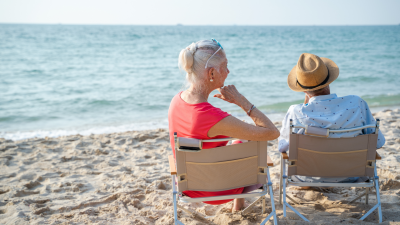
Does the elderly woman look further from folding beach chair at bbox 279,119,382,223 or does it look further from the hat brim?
the hat brim

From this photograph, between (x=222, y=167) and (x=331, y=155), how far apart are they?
0.87 meters

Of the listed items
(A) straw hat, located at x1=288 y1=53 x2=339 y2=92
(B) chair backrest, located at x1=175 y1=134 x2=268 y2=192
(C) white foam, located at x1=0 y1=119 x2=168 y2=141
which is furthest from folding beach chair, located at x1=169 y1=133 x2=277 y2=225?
(C) white foam, located at x1=0 y1=119 x2=168 y2=141

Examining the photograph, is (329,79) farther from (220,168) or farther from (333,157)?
(220,168)

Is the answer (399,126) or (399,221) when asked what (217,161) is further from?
(399,126)

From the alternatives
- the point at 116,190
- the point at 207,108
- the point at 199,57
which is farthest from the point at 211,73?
the point at 116,190

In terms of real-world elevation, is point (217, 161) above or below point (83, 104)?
above

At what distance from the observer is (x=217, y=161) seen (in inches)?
79.7

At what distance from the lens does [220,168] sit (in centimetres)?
205

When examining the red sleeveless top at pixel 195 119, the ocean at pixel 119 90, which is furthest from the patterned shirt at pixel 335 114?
the ocean at pixel 119 90

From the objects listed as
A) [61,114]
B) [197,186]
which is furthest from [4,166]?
[61,114]

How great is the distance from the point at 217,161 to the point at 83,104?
7.66 metres

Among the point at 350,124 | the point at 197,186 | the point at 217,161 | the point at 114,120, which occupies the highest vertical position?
the point at 350,124

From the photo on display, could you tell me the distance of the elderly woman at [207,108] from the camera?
1.94 metres

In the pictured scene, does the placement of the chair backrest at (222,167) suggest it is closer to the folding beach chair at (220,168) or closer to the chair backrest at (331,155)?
the folding beach chair at (220,168)
